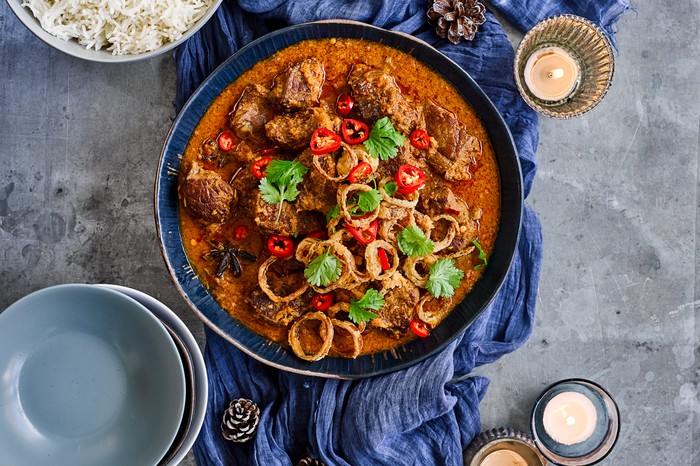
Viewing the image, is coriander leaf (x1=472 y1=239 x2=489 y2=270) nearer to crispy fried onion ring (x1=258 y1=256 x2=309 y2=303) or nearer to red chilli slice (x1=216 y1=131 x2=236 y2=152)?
crispy fried onion ring (x1=258 y1=256 x2=309 y2=303)

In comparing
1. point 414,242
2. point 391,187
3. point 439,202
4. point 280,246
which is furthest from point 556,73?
point 280,246

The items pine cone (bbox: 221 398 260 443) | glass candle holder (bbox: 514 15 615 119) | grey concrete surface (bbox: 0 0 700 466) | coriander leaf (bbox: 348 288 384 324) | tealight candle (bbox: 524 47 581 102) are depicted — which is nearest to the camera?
coriander leaf (bbox: 348 288 384 324)

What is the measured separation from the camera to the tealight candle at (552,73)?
16.6 feet

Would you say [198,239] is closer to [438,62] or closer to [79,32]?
[79,32]

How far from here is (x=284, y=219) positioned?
4.52 meters

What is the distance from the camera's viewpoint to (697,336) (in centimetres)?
534

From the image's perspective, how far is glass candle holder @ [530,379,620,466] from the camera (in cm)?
507

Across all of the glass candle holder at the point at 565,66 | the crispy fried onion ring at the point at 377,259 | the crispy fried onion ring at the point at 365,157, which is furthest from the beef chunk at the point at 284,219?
the glass candle holder at the point at 565,66

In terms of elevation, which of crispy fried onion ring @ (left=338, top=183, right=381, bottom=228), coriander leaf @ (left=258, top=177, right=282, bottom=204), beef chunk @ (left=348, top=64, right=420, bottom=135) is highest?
beef chunk @ (left=348, top=64, right=420, bottom=135)

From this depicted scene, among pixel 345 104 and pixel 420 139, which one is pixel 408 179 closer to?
pixel 420 139

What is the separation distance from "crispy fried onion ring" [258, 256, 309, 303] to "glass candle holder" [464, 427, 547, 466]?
182cm

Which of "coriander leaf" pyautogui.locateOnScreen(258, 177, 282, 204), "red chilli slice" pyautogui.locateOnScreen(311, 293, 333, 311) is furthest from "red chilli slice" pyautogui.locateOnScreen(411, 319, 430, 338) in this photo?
"coriander leaf" pyautogui.locateOnScreen(258, 177, 282, 204)

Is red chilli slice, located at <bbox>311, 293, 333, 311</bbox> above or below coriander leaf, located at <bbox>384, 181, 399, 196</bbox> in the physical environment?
below

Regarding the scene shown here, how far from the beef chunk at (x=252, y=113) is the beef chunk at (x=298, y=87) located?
0.09m
